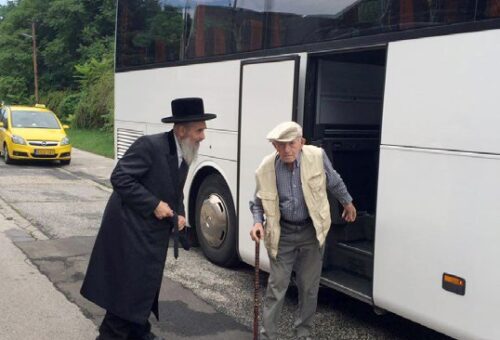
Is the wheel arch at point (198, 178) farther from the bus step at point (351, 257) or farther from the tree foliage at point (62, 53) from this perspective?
the tree foliage at point (62, 53)

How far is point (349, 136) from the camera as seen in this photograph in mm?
5770

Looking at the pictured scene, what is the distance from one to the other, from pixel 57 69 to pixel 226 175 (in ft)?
148

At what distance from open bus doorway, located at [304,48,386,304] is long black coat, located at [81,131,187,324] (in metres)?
1.66

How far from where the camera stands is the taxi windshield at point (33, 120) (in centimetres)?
1766

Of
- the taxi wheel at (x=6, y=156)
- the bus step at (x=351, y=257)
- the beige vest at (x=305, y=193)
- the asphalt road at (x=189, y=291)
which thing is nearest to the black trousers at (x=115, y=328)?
the asphalt road at (x=189, y=291)

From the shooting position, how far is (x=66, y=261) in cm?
701

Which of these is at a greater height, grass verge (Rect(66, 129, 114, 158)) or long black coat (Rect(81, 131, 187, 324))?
long black coat (Rect(81, 131, 187, 324))

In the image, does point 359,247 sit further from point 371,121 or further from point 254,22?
point 254,22

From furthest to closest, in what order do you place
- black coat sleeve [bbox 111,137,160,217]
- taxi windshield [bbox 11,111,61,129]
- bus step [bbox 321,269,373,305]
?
taxi windshield [bbox 11,111,61,129], bus step [bbox 321,269,373,305], black coat sleeve [bbox 111,137,160,217]

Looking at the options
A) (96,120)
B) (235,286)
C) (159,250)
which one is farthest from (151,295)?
(96,120)

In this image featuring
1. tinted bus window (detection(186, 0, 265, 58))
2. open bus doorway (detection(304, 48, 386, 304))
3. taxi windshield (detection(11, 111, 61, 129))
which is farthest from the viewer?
taxi windshield (detection(11, 111, 61, 129))

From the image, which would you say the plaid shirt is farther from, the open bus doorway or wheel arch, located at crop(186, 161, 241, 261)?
wheel arch, located at crop(186, 161, 241, 261)

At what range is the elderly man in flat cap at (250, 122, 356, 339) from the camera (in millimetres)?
4395

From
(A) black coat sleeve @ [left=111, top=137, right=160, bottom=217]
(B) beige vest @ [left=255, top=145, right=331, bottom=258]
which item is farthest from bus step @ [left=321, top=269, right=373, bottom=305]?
(A) black coat sleeve @ [left=111, top=137, right=160, bottom=217]
